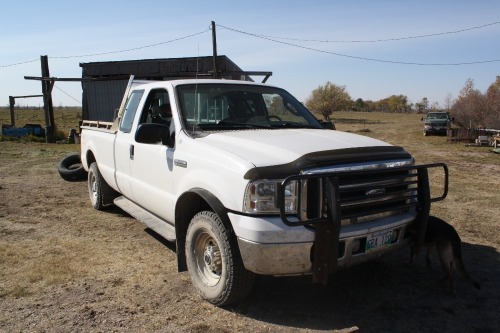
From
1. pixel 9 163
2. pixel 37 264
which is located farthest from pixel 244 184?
pixel 9 163

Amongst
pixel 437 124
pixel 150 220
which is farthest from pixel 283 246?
pixel 437 124

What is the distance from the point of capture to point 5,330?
10.8 ft

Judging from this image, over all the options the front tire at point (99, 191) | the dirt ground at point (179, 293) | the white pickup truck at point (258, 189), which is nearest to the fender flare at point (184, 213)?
the white pickup truck at point (258, 189)

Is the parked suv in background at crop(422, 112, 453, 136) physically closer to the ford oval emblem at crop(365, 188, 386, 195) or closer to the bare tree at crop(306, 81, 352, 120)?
the ford oval emblem at crop(365, 188, 386, 195)

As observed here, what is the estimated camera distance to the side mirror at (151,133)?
403 cm

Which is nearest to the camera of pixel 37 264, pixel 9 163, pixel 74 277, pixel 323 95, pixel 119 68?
pixel 74 277

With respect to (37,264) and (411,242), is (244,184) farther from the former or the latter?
(37,264)

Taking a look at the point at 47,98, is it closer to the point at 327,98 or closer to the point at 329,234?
the point at 329,234

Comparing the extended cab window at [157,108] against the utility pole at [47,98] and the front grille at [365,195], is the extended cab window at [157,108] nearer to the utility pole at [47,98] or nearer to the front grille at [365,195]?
the front grille at [365,195]

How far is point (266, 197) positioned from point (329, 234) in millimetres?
515

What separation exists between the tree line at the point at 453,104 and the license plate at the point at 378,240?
71.8 feet

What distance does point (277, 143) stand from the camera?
3574 mm

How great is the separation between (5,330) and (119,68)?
77.6 ft

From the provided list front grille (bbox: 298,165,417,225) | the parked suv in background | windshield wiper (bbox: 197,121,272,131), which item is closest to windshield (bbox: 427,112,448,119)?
the parked suv in background
